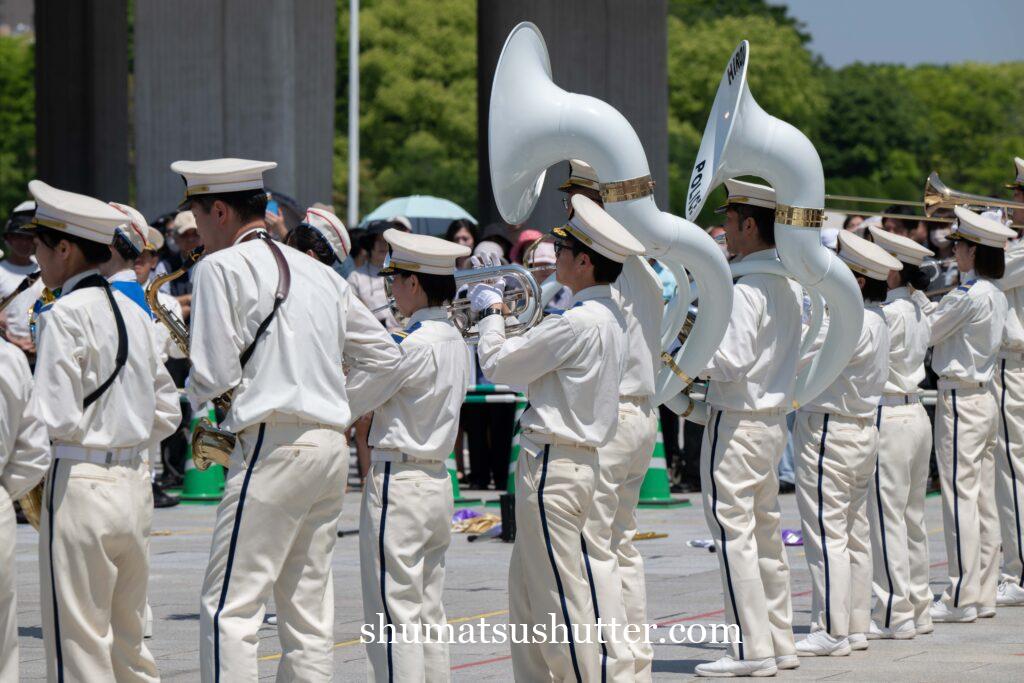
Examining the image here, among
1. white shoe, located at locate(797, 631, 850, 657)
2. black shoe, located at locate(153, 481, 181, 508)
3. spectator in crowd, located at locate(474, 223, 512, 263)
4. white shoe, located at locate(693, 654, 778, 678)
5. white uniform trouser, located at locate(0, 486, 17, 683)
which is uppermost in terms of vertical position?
spectator in crowd, located at locate(474, 223, 512, 263)

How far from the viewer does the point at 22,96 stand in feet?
203

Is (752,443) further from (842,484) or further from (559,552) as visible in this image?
Answer: (559,552)

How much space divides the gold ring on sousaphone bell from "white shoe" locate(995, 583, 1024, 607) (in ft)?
20.1

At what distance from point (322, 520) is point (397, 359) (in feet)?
2.69

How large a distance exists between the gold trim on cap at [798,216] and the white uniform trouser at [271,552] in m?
3.08

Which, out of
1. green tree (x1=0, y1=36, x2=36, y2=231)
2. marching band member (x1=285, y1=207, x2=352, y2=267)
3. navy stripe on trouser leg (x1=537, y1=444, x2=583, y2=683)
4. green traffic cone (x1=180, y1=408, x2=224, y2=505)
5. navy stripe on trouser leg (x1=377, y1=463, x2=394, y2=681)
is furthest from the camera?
green tree (x1=0, y1=36, x2=36, y2=231)

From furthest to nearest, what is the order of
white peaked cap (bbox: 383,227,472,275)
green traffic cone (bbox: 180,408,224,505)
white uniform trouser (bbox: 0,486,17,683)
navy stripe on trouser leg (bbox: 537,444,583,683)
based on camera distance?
green traffic cone (bbox: 180,408,224,505) < white peaked cap (bbox: 383,227,472,275) < navy stripe on trouser leg (bbox: 537,444,583,683) < white uniform trouser (bbox: 0,486,17,683)

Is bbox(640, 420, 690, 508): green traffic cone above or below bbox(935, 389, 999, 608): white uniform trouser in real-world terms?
below

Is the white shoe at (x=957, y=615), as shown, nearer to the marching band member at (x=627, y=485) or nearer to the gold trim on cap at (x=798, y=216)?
the gold trim on cap at (x=798, y=216)

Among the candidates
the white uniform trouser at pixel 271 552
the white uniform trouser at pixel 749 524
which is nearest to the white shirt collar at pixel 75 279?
the white uniform trouser at pixel 271 552

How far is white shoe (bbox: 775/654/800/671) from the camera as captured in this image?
878 cm

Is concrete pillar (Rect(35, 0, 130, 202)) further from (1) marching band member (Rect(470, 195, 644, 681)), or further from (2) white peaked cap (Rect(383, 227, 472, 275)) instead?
(1) marching band member (Rect(470, 195, 644, 681))

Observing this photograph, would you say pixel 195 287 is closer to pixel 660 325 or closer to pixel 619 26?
pixel 660 325

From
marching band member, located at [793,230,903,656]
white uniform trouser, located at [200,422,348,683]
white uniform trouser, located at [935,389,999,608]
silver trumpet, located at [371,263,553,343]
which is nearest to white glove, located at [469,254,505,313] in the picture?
silver trumpet, located at [371,263,553,343]
